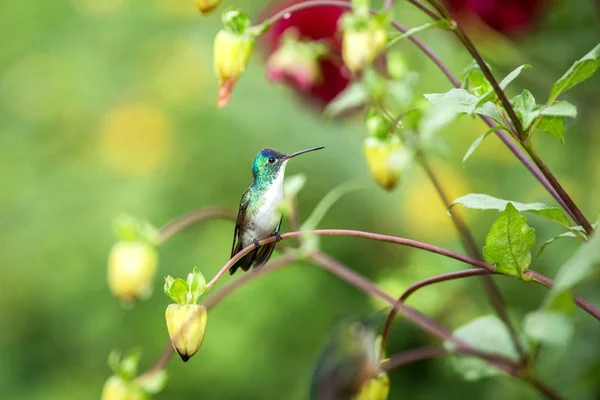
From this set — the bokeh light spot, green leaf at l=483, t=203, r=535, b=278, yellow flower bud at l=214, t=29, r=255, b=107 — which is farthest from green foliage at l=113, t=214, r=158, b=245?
the bokeh light spot

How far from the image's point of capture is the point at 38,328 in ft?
3.67

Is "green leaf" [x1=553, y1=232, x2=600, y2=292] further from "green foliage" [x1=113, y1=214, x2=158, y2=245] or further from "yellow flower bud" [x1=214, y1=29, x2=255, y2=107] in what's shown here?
"green foliage" [x1=113, y1=214, x2=158, y2=245]

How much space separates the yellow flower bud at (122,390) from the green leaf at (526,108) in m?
0.27

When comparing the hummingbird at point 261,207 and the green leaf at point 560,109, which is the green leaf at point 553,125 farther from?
the hummingbird at point 261,207

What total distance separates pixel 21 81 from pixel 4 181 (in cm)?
26

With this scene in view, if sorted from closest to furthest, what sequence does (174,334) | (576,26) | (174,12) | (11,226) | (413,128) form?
(174,334) → (413,128) → (576,26) → (11,226) → (174,12)

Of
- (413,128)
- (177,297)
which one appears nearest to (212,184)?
(413,128)

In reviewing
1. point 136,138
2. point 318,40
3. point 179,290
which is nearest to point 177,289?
point 179,290

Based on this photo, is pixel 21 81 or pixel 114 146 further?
pixel 21 81

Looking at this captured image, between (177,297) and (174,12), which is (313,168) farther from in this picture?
(177,297)

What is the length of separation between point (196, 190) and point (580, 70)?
0.78 metres

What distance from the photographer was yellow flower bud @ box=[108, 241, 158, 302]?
0.52m

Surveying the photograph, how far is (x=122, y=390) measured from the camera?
488 millimetres

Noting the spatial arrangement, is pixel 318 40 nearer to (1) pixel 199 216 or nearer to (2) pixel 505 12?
(2) pixel 505 12
